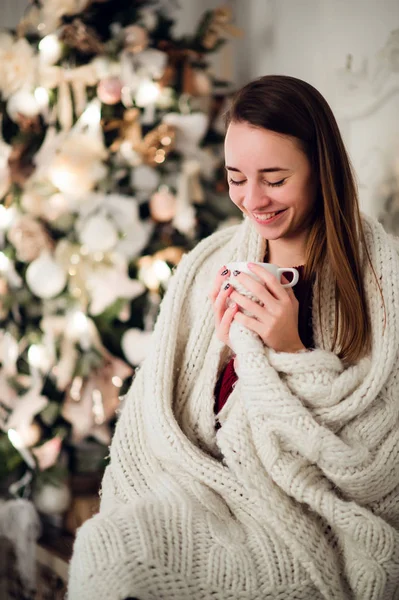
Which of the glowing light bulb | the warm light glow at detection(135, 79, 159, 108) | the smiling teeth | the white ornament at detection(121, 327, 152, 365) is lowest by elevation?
the white ornament at detection(121, 327, 152, 365)

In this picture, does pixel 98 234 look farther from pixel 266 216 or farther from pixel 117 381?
pixel 266 216

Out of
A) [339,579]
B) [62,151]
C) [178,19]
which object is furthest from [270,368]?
[178,19]

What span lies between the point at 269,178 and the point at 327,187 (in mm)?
101

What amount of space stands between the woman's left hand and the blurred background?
900mm

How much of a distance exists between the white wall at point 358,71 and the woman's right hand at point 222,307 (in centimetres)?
68

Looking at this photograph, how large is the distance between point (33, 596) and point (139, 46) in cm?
172

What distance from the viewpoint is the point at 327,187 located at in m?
1.15

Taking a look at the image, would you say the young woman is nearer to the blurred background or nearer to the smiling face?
the smiling face

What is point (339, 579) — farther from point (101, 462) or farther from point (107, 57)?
point (107, 57)

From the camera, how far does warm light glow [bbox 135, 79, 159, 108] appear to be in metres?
2.05

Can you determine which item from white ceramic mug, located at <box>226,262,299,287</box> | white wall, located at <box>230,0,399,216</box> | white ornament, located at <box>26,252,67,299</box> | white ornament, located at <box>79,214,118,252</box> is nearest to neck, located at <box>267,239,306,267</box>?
white ceramic mug, located at <box>226,262,299,287</box>

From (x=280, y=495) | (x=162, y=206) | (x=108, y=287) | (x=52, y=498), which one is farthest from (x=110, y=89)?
(x=280, y=495)

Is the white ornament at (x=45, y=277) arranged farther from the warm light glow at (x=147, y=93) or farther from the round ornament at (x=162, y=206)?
the warm light glow at (x=147, y=93)

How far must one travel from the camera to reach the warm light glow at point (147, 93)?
205cm
